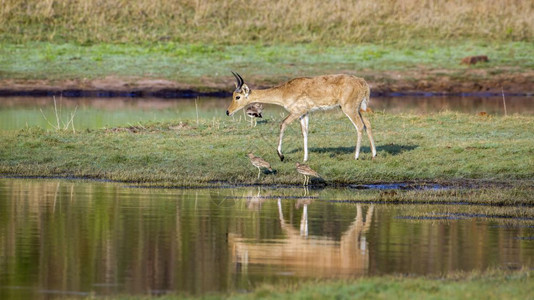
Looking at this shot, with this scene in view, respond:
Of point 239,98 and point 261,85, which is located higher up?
point 261,85

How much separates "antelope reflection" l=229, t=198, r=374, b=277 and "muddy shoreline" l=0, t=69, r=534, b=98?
2410 cm

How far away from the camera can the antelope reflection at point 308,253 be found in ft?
35.8

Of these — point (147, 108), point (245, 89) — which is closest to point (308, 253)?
point (245, 89)

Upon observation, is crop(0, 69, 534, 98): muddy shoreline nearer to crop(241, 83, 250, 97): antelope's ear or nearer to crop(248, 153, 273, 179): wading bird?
crop(241, 83, 250, 97): antelope's ear

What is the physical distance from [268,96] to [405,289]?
11.0 m

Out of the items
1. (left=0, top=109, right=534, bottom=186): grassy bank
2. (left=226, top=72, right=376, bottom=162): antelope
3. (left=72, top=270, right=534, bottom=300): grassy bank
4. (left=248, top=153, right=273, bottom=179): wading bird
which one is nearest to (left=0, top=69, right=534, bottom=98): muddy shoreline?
(left=0, top=109, right=534, bottom=186): grassy bank

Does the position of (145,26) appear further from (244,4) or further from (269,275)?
(269,275)

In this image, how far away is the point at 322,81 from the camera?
778 inches

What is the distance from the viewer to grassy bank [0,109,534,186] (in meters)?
18.3

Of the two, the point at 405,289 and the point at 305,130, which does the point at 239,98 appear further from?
the point at 405,289

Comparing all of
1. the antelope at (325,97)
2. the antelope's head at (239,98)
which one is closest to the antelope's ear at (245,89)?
the antelope's head at (239,98)

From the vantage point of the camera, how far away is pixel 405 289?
966 cm

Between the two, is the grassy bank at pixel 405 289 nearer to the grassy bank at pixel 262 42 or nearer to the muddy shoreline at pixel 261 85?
the muddy shoreline at pixel 261 85

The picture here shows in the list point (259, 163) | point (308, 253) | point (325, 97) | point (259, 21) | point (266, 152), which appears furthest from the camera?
point (259, 21)
